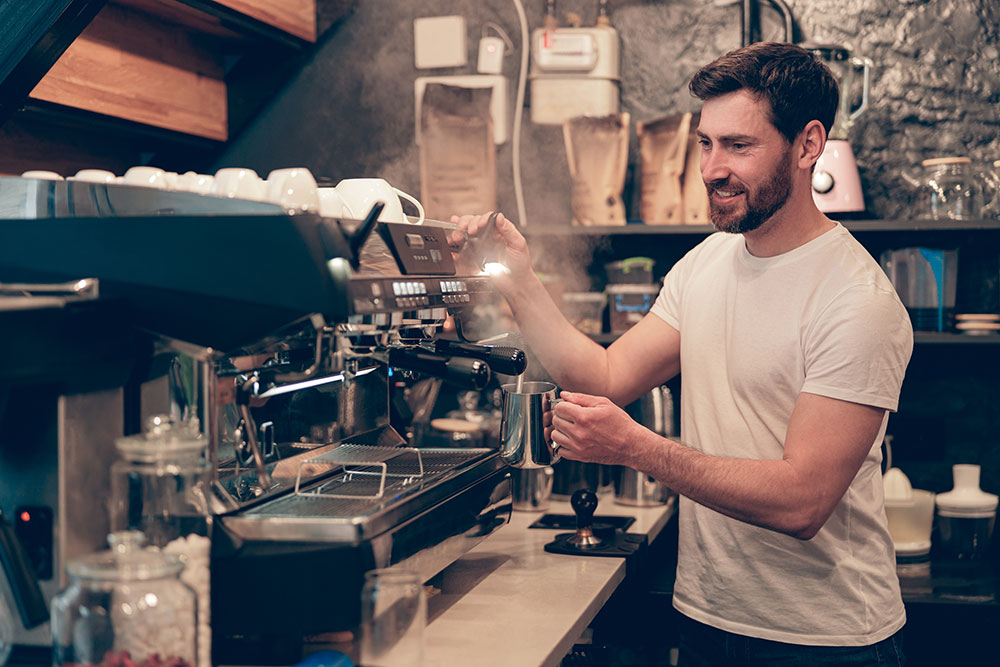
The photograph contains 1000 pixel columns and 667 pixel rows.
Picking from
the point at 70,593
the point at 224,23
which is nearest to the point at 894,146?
the point at 224,23

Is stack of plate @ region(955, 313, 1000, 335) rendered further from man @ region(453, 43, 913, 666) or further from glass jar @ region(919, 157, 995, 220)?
man @ region(453, 43, 913, 666)

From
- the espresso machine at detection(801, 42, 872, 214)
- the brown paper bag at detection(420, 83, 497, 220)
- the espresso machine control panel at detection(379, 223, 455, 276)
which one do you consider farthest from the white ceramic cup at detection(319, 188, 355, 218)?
the espresso machine at detection(801, 42, 872, 214)

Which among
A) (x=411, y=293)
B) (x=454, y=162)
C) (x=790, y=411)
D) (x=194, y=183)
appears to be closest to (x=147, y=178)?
(x=194, y=183)

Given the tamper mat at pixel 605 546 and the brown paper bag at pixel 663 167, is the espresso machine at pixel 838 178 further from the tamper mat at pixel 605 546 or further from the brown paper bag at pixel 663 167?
the tamper mat at pixel 605 546

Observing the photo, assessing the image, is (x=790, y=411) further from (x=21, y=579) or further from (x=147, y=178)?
(x=21, y=579)

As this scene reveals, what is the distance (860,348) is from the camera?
162 cm

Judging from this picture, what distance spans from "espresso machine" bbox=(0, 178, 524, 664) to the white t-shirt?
0.59 m

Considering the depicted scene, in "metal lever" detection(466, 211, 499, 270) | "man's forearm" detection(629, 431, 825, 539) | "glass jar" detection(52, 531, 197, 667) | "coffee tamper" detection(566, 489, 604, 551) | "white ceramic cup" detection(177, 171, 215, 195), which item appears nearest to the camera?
"glass jar" detection(52, 531, 197, 667)

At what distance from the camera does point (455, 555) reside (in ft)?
5.29

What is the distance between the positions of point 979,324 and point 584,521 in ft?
4.56

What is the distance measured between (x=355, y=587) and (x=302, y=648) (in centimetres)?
14

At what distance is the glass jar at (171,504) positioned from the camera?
119 centimetres

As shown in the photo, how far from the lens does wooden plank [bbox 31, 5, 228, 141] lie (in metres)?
2.32

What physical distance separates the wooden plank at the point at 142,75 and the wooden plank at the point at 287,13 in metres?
0.18
